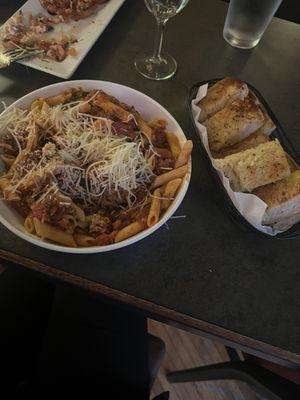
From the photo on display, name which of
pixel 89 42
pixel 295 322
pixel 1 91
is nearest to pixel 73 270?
pixel 295 322

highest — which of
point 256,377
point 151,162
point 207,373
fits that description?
point 151,162

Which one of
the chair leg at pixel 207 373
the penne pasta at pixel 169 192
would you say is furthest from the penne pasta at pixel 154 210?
the chair leg at pixel 207 373

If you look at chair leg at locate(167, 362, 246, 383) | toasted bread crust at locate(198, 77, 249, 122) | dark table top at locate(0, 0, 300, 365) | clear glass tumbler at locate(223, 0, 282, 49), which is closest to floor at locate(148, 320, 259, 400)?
chair leg at locate(167, 362, 246, 383)

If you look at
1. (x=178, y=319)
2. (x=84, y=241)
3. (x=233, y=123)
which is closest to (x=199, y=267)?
(x=178, y=319)

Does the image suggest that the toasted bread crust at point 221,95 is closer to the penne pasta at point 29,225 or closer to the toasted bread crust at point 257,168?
the toasted bread crust at point 257,168

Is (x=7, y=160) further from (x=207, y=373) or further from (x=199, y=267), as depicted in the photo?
(x=207, y=373)

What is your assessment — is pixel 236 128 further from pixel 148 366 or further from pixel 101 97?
pixel 148 366

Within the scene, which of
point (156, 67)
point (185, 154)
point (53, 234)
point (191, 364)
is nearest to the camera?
point (53, 234)
